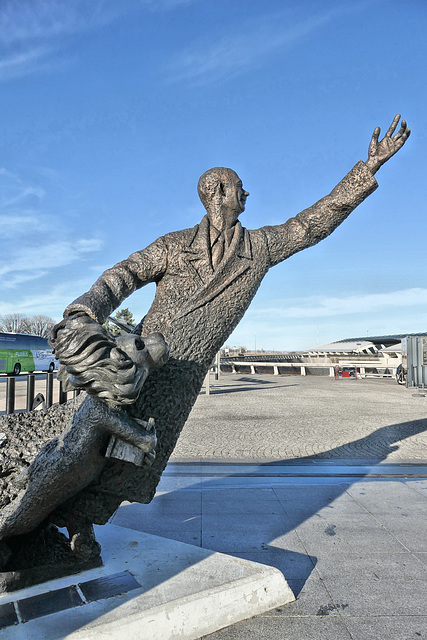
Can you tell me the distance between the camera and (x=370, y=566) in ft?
9.87

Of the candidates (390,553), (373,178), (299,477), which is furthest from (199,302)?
(299,477)

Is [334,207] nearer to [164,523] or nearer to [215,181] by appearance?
[215,181]

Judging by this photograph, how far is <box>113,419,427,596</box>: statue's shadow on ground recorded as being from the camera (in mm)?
3260

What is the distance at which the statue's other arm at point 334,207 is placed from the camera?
2.72 metres

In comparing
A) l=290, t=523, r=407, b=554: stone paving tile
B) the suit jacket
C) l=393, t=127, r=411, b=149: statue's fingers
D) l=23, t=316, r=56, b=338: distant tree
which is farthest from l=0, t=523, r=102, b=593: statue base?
l=23, t=316, r=56, b=338: distant tree

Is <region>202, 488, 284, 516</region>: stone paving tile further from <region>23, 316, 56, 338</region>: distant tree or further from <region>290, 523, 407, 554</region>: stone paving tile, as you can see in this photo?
<region>23, 316, 56, 338</region>: distant tree

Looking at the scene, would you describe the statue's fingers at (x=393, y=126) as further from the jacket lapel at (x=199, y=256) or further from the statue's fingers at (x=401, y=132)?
the jacket lapel at (x=199, y=256)

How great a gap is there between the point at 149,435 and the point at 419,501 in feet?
11.2

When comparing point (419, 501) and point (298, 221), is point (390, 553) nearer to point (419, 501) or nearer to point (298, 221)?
point (419, 501)

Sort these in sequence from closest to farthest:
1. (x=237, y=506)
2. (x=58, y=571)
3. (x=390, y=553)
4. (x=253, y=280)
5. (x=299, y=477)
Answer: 1. (x=58, y=571)
2. (x=253, y=280)
3. (x=390, y=553)
4. (x=237, y=506)
5. (x=299, y=477)

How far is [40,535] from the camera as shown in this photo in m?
2.53

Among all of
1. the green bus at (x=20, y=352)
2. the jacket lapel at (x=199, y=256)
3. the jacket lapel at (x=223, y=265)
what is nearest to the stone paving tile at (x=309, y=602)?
the jacket lapel at (x=223, y=265)

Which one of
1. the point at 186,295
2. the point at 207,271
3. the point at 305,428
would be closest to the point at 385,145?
the point at 207,271

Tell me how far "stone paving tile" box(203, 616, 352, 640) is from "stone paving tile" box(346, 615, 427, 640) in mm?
55
